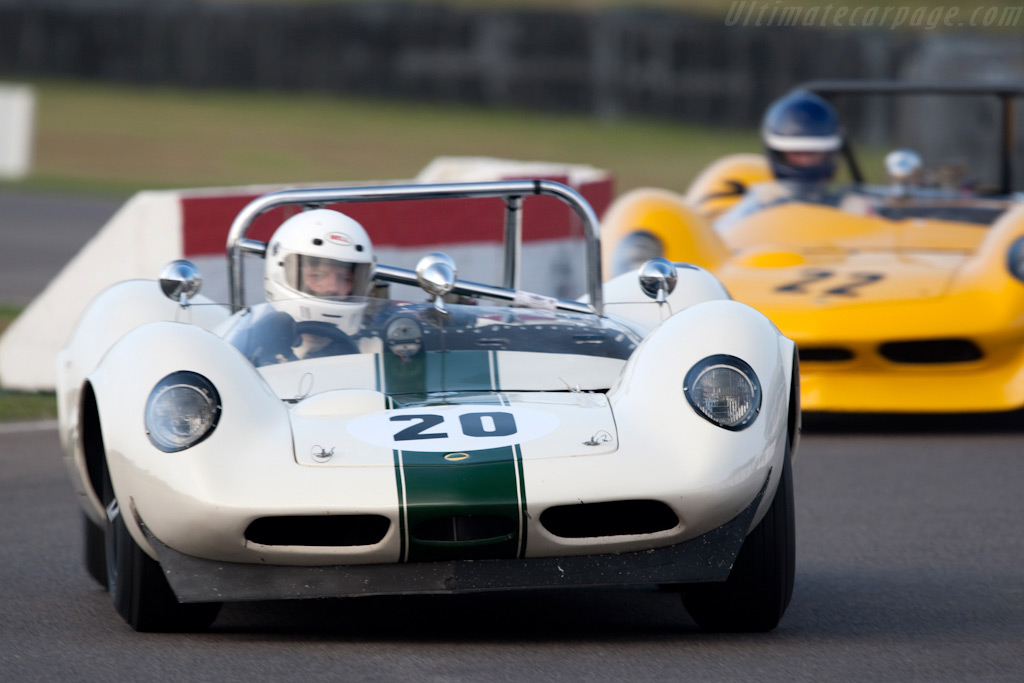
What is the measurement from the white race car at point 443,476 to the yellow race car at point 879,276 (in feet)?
10.6

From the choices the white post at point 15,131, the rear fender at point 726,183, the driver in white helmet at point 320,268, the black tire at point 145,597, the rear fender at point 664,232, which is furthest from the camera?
the white post at point 15,131

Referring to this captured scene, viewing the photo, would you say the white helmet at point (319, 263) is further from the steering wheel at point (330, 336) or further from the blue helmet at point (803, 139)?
the blue helmet at point (803, 139)

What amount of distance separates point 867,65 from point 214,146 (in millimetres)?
8642

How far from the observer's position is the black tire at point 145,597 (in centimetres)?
429

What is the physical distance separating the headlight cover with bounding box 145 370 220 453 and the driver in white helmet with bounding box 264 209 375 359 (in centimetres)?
90

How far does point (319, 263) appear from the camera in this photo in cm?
528

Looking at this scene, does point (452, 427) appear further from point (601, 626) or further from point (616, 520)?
point (601, 626)

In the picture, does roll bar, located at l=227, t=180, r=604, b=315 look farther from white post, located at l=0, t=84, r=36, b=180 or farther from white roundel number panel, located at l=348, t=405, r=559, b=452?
white post, located at l=0, t=84, r=36, b=180

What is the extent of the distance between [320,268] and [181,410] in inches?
44.0

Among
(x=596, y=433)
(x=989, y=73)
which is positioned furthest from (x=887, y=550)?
(x=989, y=73)

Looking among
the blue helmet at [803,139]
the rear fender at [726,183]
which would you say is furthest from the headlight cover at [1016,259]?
the rear fender at [726,183]

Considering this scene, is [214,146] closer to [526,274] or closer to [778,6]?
[778,6]

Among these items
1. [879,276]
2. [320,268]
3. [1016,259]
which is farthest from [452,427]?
[1016,259]

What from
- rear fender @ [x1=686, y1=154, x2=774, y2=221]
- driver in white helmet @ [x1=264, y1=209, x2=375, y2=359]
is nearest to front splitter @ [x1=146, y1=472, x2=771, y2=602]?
driver in white helmet @ [x1=264, y1=209, x2=375, y2=359]
